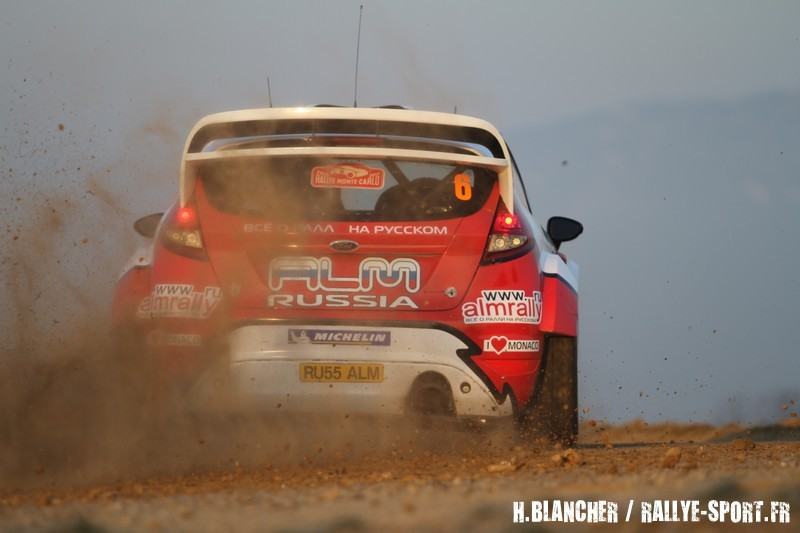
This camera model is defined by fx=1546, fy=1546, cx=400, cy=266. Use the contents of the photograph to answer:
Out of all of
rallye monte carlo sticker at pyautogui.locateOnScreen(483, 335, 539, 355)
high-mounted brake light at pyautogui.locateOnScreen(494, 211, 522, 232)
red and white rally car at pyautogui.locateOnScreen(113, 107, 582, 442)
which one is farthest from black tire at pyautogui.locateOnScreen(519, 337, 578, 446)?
high-mounted brake light at pyautogui.locateOnScreen(494, 211, 522, 232)

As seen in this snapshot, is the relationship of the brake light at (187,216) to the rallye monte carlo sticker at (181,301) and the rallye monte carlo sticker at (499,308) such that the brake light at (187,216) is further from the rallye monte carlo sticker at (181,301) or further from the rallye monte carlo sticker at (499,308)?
the rallye monte carlo sticker at (499,308)

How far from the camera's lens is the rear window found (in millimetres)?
7926

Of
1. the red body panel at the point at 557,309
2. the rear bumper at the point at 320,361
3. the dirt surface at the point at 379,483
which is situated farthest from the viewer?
the red body panel at the point at 557,309

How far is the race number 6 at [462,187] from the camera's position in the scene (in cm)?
799

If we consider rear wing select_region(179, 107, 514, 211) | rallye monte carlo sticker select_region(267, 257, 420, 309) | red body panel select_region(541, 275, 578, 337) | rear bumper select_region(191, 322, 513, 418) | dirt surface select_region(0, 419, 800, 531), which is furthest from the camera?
red body panel select_region(541, 275, 578, 337)

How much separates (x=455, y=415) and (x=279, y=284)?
3.61 ft

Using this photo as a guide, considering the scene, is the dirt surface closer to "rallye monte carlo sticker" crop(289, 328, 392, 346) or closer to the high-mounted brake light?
"rallye monte carlo sticker" crop(289, 328, 392, 346)

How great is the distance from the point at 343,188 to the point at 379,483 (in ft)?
6.96

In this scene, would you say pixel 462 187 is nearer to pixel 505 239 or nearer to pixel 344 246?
pixel 505 239

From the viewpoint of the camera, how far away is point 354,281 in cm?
779

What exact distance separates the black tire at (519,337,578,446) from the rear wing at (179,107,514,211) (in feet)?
2.73

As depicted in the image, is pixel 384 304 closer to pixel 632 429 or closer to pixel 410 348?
pixel 410 348

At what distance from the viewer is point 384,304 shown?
7.76m

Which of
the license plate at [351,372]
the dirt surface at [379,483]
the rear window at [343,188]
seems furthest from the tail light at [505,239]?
the dirt surface at [379,483]
